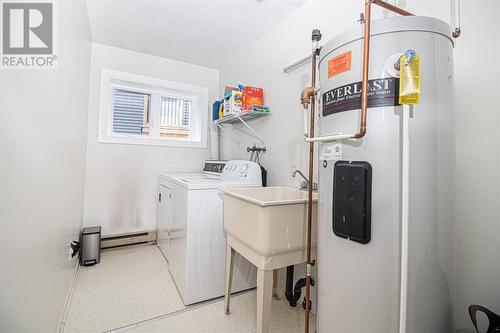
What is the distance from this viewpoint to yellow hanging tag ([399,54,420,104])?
71 cm

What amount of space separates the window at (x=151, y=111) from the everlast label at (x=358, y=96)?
257 centimetres

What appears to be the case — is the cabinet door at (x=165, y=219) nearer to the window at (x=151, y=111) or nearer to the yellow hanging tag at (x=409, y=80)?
the window at (x=151, y=111)

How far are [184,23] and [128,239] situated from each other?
8.59 feet

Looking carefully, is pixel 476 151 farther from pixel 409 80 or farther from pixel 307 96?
pixel 307 96

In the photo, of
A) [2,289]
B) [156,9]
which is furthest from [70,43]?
[2,289]

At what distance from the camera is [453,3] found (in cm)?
103

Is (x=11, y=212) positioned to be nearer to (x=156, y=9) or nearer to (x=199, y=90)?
(x=156, y=9)

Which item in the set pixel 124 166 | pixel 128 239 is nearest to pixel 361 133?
pixel 124 166

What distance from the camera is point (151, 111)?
9.93ft

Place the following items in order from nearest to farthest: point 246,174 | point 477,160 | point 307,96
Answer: point 477,160 < point 307,96 < point 246,174

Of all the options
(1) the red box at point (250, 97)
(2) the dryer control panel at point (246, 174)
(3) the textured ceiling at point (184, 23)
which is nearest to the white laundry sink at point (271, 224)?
(2) the dryer control panel at point (246, 174)

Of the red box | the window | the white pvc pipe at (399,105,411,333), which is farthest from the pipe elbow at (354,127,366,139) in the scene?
the window

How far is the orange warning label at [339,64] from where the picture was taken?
0.86 m

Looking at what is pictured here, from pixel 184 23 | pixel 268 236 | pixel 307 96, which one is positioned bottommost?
pixel 268 236
